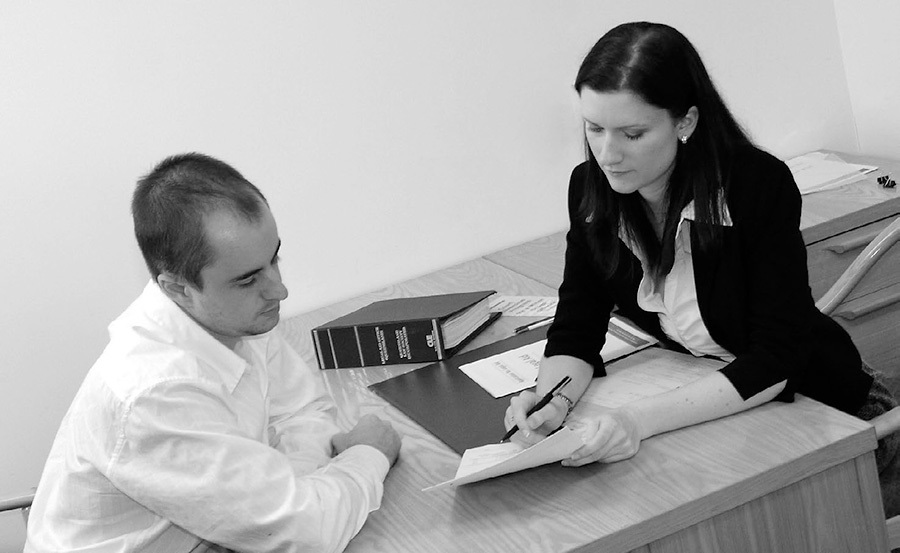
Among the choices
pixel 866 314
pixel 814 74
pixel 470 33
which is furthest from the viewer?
pixel 814 74

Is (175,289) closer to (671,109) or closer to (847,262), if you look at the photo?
(671,109)

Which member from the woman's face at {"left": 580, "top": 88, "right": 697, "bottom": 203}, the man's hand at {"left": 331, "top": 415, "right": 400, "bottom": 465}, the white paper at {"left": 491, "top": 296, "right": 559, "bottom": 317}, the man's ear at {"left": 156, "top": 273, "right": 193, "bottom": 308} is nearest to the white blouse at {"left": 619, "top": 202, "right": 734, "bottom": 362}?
the woman's face at {"left": 580, "top": 88, "right": 697, "bottom": 203}

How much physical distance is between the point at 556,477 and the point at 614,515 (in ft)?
0.53

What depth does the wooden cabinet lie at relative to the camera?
262 cm

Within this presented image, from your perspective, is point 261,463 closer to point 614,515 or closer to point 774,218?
point 614,515

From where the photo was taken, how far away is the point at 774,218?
5.76 ft

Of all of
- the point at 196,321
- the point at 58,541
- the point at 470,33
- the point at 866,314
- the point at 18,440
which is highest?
the point at 470,33

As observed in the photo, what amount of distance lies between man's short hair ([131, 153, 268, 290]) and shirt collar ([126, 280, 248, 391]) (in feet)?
0.18

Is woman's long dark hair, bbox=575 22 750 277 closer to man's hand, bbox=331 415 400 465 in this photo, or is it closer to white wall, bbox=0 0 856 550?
man's hand, bbox=331 415 400 465

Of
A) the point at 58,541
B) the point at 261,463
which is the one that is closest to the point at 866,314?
the point at 261,463

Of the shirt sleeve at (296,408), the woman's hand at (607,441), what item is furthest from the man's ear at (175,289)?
the woman's hand at (607,441)

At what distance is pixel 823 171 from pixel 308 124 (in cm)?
145

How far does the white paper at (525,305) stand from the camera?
7.88 feet

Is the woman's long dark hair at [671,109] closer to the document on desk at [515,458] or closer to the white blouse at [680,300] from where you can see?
the white blouse at [680,300]
